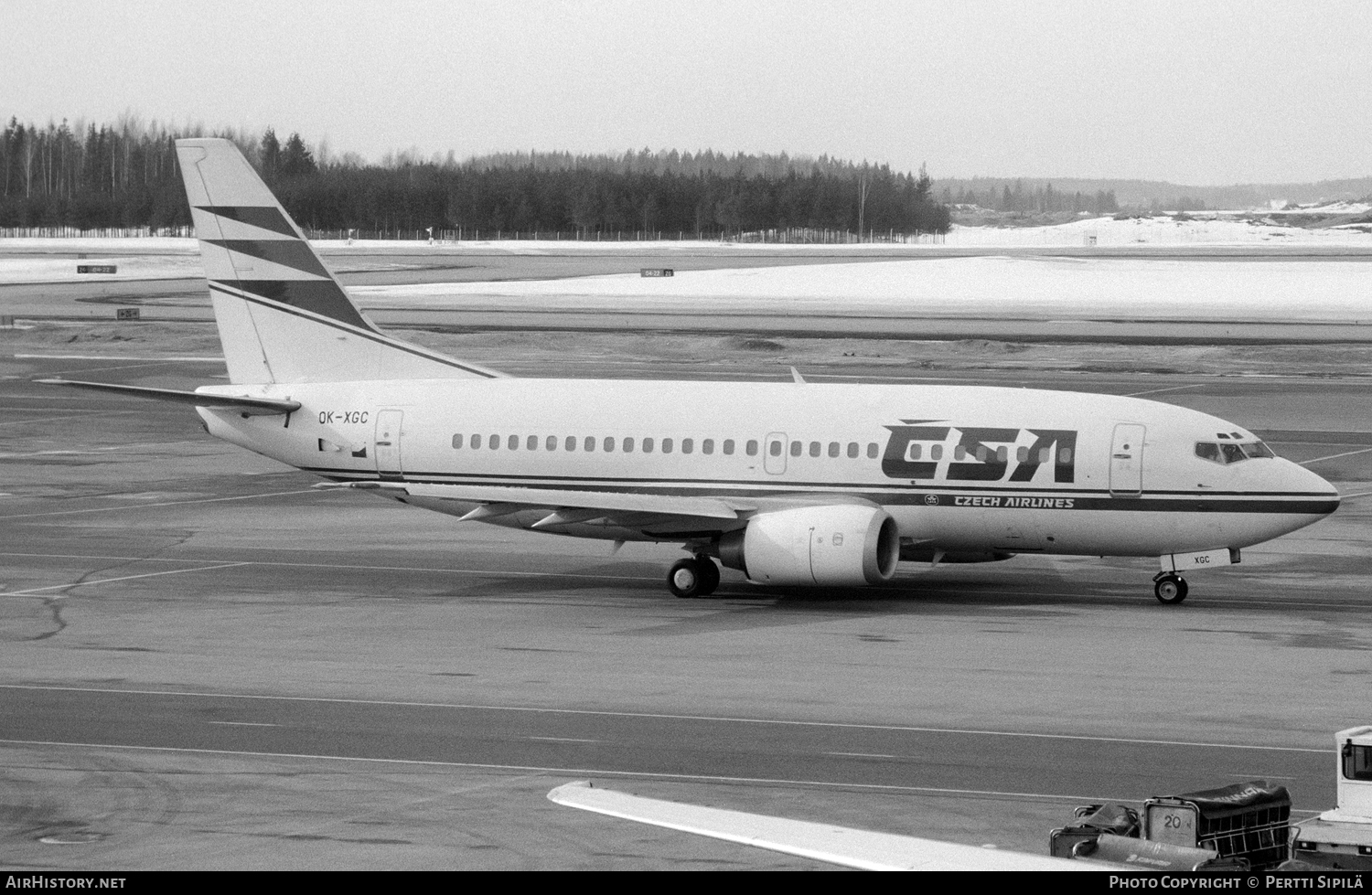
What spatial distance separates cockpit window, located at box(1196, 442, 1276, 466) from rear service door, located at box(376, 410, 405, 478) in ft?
53.3

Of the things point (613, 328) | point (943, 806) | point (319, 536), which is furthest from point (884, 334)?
point (943, 806)

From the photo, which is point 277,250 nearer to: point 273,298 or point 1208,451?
point 273,298

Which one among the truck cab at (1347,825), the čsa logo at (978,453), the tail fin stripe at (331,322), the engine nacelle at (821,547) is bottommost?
the engine nacelle at (821,547)

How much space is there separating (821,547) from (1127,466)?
19.7ft

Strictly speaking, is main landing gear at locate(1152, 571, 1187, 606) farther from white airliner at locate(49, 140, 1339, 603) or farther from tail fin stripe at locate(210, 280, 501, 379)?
tail fin stripe at locate(210, 280, 501, 379)

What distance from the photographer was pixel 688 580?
35.8 m

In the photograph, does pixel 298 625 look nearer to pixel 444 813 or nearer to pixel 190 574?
pixel 190 574

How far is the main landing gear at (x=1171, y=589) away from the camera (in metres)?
34.8

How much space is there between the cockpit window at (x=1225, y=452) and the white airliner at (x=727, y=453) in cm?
5

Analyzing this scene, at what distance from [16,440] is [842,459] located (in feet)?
118

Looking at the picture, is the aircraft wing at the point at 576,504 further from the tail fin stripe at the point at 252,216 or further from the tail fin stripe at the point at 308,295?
the tail fin stripe at the point at 252,216

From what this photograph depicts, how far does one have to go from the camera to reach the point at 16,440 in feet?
200

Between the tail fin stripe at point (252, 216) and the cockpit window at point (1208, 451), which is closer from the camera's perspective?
the cockpit window at point (1208, 451)

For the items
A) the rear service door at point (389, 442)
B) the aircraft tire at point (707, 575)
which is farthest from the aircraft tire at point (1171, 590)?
the rear service door at point (389, 442)
